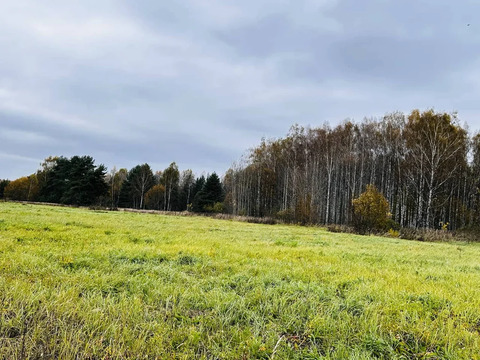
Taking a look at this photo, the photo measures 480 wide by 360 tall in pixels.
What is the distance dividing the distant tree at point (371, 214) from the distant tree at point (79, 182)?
5078cm

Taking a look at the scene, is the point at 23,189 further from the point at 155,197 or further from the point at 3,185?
the point at 155,197

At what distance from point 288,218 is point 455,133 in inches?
842

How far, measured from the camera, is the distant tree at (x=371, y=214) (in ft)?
80.0

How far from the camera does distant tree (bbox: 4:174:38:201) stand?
68.9 meters

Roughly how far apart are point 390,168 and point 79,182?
55591 millimetres

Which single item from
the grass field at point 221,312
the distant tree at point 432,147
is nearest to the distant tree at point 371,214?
the distant tree at point 432,147

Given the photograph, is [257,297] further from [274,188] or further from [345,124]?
[274,188]

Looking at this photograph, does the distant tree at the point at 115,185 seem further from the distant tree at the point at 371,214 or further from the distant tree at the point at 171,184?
the distant tree at the point at 371,214

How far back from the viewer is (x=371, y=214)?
24.4 meters

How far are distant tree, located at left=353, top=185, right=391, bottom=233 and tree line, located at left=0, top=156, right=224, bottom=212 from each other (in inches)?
1375

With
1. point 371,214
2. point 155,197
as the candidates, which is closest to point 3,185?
point 155,197

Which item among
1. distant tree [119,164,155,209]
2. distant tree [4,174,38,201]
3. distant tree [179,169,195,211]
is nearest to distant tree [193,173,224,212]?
distant tree [179,169,195,211]

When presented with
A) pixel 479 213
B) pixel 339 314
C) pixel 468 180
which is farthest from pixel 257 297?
pixel 468 180

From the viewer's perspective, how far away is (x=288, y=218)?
115ft
